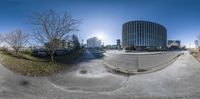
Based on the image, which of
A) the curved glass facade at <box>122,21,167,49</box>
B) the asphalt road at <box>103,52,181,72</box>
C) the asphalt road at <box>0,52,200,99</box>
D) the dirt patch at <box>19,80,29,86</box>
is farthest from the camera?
the curved glass facade at <box>122,21,167,49</box>

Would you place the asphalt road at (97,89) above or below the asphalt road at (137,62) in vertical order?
below

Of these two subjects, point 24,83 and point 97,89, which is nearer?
point 97,89

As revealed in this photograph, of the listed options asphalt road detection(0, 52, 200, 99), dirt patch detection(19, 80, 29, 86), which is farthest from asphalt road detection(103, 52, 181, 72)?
dirt patch detection(19, 80, 29, 86)

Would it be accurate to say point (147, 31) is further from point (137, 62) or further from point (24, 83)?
point (24, 83)

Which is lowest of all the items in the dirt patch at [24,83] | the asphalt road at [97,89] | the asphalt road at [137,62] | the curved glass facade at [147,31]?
the asphalt road at [97,89]

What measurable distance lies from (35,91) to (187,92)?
5.68 metres

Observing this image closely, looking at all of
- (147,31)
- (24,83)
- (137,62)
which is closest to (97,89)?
(24,83)

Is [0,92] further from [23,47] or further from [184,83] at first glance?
[23,47]

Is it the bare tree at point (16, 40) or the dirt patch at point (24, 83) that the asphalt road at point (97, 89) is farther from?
the bare tree at point (16, 40)

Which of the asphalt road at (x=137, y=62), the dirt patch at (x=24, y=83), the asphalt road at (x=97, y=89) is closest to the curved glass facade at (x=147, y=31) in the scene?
the asphalt road at (x=137, y=62)

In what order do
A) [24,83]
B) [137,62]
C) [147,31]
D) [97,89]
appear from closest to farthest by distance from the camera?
[97,89], [24,83], [137,62], [147,31]

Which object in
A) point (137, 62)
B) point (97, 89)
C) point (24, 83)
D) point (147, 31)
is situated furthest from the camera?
point (147, 31)

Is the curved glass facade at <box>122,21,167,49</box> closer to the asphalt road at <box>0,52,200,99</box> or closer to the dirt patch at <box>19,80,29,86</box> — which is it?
the asphalt road at <box>0,52,200,99</box>

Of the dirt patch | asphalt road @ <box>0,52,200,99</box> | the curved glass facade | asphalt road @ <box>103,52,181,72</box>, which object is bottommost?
asphalt road @ <box>0,52,200,99</box>
